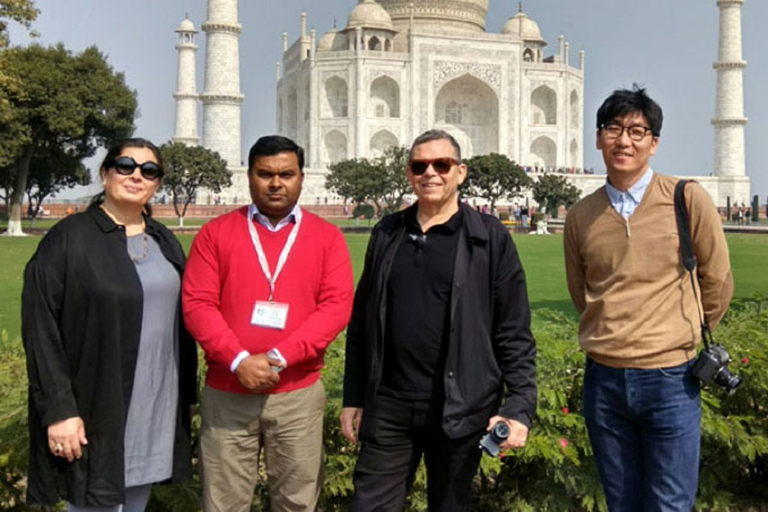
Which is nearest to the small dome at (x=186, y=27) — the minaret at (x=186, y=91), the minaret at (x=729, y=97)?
the minaret at (x=186, y=91)

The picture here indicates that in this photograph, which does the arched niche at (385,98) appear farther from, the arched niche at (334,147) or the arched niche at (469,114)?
the arched niche at (469,114)

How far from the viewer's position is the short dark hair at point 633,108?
8.25 ft

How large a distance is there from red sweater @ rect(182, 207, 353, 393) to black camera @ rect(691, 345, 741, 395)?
1048mm

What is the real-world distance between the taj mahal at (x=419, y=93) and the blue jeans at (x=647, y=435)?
113ft

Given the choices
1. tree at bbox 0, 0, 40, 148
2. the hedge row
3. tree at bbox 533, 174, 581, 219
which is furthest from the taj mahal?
the hedge row

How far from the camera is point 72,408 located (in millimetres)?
2334

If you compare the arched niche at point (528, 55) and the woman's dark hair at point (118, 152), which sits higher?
the arched niche at point (528, 55)

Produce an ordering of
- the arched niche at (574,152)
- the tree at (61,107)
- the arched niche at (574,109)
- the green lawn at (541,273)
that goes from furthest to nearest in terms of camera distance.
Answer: the arched niche at (574,109) → the arched niche at (574,152) → the tree at (61,107) → the green lawn at (541,273)

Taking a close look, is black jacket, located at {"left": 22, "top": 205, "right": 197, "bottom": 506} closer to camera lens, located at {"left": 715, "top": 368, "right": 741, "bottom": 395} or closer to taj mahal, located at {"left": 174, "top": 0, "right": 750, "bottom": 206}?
camera lens, located at {"left": 715, "top": 368, "right": 741, "bottom": 395}

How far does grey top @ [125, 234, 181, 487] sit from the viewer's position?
8.14 feet

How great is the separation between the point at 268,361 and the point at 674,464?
3.97 feet

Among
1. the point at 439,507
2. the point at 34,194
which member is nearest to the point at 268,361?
the point at 439,507

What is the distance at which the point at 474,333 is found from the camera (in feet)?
7.98

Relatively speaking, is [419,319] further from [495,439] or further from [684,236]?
[684,236]
